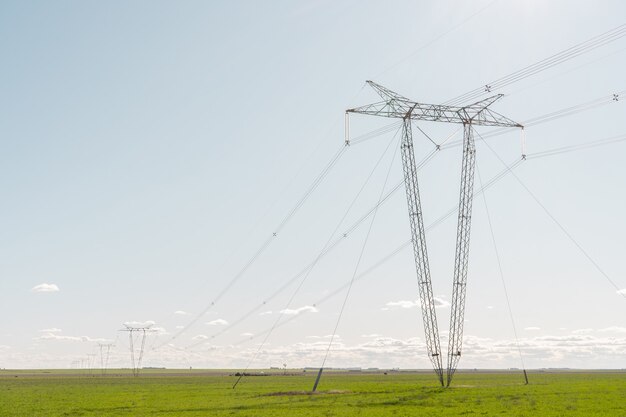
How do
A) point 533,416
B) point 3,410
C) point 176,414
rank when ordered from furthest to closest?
point 3,410
point 176,414
point 533,416

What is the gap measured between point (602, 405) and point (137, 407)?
5343 cm

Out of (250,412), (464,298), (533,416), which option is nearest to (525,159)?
(464,298)

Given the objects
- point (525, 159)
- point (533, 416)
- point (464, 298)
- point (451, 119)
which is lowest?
point (533, 416)

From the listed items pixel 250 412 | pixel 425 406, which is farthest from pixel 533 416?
pixel 250 412

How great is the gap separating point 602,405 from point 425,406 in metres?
19.2

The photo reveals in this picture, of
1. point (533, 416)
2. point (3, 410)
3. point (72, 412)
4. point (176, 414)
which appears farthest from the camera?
point (3, 410)

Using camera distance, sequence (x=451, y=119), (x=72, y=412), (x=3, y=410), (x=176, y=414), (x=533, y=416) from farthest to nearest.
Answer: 1. (x=451, y=119)
2. (x=3, y=410)
3. (x=72, y=412)
4. (x=176, y=414)
5. (x=533, y=416)

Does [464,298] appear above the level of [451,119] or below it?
below

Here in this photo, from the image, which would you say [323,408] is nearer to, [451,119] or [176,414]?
[176,414]

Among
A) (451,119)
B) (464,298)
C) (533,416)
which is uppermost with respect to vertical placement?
(451,119)

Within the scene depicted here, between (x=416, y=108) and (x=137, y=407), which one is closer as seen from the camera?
(x=137, y=407)

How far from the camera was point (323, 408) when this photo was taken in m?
64.5

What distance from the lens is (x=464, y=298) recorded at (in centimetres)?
9888

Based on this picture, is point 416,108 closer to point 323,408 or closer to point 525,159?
point 525,159
